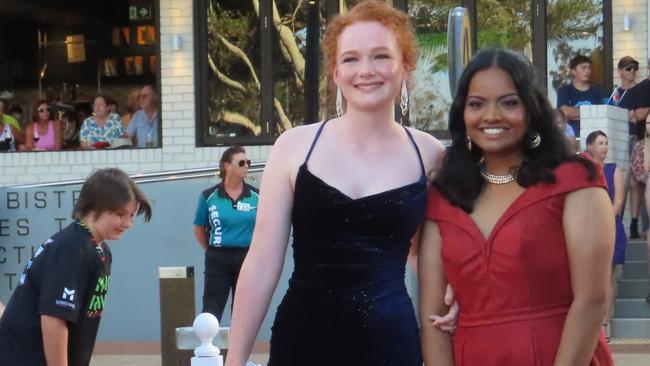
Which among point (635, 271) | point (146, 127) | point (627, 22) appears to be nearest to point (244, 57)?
point (146, 127)

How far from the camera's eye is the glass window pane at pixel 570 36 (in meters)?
16.8

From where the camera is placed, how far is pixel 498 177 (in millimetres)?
3900

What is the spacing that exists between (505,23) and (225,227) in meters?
6.54

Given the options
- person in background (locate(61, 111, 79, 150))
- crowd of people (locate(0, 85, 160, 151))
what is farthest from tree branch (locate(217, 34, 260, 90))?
person in background (locate(61, 111, 79, 150))

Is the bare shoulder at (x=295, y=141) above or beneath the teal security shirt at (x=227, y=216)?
above

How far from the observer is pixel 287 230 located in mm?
4141

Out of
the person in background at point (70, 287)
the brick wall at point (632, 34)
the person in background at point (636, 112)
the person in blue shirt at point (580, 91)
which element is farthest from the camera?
the brick wall at point (632, 34)

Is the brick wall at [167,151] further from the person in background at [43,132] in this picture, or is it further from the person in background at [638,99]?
the person in background at [638,99]

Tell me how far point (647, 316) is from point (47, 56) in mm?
10504

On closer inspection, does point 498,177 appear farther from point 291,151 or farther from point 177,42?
point 177,42

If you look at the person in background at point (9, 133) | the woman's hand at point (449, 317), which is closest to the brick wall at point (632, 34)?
the person in background at point (9, 133)

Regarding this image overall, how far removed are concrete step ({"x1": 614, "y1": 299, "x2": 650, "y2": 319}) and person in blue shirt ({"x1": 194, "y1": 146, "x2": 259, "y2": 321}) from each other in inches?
144

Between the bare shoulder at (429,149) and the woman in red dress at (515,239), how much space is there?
248mm

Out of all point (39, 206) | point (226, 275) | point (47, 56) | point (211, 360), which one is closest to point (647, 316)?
point (226, 275)
